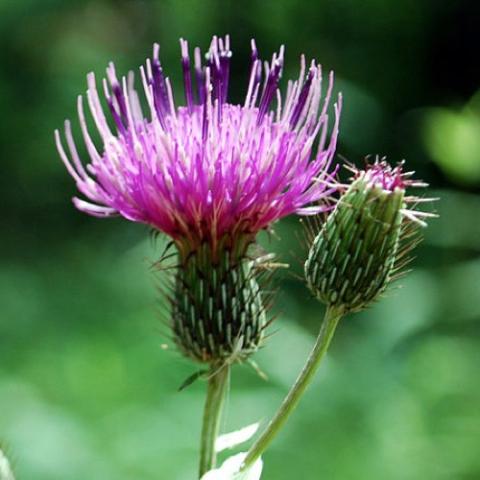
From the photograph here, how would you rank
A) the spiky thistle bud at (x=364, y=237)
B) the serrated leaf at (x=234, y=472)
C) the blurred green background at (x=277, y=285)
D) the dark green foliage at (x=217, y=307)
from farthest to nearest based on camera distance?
the blurred green background at (x=277, y=285) → the dark green foliage at (x=217, y=307) → the spiky thistle bud at (x=364, y=237) → the serrated leaf at (x=234, y=472)

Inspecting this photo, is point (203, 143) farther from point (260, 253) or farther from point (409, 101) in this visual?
point (409, 101)

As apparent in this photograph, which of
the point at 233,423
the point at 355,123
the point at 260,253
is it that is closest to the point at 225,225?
the point at 260,253

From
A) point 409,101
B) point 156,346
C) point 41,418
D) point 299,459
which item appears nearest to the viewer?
point 299,459

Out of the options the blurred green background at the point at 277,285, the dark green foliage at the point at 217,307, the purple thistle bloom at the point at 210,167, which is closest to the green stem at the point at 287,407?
the dark green foliage at the point at 217,307

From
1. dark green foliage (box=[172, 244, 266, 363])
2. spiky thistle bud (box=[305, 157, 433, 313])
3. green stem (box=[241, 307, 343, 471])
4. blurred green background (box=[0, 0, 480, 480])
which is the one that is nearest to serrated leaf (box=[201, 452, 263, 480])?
green stem (box=[241, 307, 343, 471])

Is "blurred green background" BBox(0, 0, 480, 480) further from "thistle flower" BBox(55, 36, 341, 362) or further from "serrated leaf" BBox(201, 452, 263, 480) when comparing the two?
"serrated leaf" BBox(201, 452, 263, 480)

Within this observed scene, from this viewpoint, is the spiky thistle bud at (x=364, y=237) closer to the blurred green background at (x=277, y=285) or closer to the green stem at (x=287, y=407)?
the green stem at (x=287, y=407)
